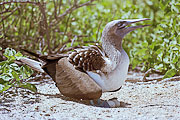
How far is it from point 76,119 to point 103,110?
42 centimetres

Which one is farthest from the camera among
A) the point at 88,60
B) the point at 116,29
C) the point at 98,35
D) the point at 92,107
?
the point at 98,35

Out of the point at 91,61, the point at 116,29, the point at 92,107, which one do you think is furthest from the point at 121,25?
the point at 92,107

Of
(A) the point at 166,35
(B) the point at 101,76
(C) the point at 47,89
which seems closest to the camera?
(B) the point at 101,76

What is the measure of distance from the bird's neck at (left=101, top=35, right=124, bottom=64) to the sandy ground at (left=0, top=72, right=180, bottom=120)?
60cm

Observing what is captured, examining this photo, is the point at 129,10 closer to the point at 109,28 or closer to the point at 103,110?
the point at 109,28

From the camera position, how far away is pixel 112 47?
3.50 meters

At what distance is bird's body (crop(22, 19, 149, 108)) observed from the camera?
334cm

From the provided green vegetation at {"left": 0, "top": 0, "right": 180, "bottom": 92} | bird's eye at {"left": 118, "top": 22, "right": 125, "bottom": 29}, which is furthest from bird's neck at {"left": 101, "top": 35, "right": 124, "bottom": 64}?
green vegetation at {"left": 0, "top": 0, "right": 180, "bottom": 92}

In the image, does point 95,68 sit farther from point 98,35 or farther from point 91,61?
point 98,35

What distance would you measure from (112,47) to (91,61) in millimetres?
305

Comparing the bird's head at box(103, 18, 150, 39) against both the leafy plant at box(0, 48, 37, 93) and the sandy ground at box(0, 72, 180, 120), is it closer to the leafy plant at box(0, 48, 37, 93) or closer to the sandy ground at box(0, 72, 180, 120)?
the sandy ground at box(0, 72, 180, 120)

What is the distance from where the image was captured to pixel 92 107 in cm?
332

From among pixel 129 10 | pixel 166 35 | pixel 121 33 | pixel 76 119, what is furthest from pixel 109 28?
pixel 129 10

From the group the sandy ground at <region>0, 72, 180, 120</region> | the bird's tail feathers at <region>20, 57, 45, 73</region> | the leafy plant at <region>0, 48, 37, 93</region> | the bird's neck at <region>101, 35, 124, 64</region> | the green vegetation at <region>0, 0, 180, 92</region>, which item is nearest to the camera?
the sandy ground at <region>0, 72, 180, 120</region>
